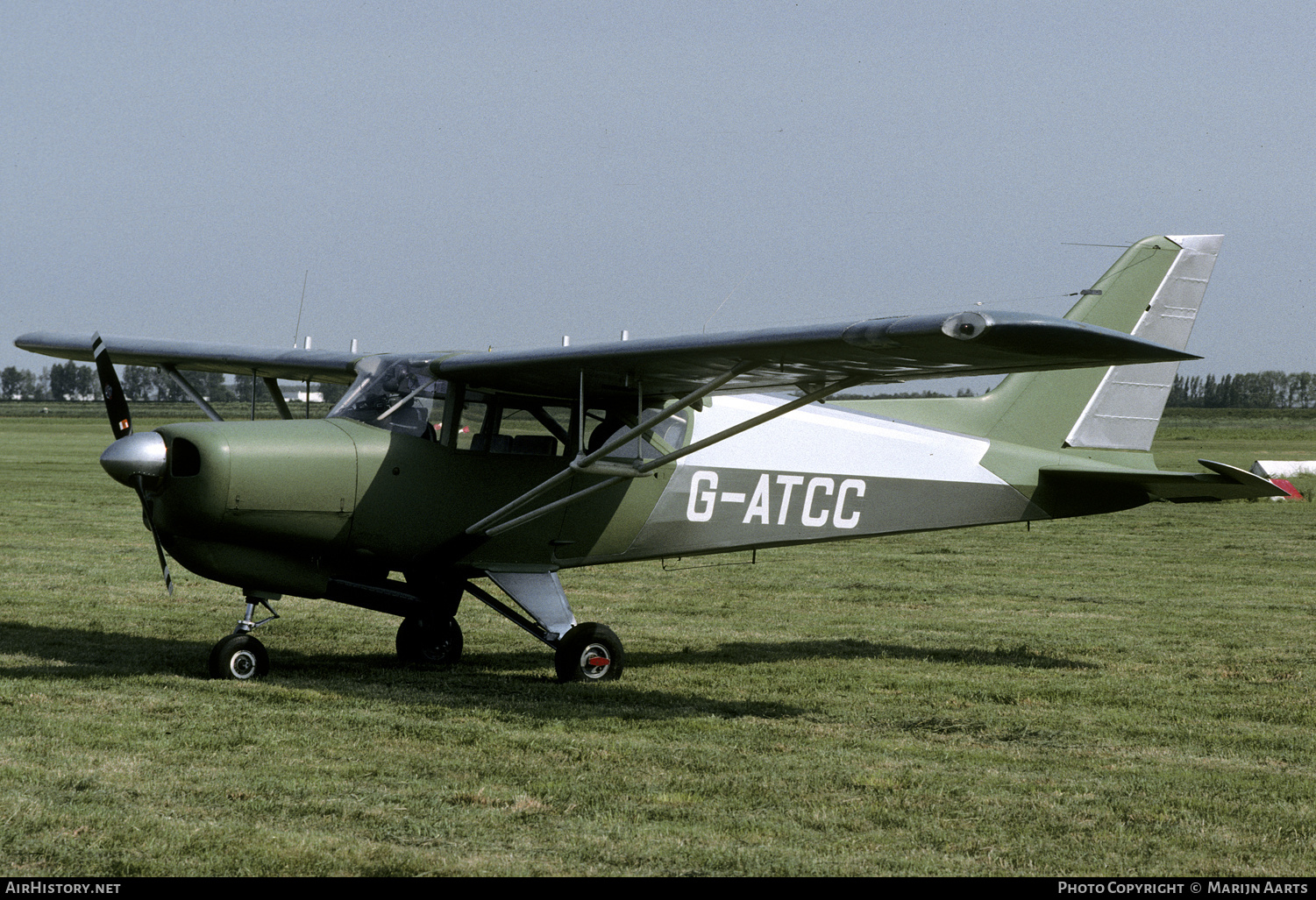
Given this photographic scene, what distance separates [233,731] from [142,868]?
2352mm

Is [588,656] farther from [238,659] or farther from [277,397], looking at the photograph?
[277,397]

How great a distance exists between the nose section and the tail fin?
5.62 m

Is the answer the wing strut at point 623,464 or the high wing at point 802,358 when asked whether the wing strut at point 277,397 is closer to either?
the high wing at point 802,358

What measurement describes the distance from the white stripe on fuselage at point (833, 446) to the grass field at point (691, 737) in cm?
148

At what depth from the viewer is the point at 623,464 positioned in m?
9.32

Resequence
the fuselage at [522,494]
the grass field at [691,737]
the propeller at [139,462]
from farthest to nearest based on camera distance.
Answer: the fuselage at [522,494], the propeller at [139,462], the grass field at [691,737]

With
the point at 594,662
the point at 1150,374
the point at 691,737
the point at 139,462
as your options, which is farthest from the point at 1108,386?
the point at 139,462

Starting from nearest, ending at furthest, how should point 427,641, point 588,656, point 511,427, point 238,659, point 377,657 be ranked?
1. point 238,659
2. point 588,656
3. point 511,427
4. point 427,641
5. point 377,657

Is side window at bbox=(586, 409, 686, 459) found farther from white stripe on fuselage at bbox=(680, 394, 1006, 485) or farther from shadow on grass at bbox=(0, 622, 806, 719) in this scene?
shadow on grass at bbox=(0, 622, 806, 719)

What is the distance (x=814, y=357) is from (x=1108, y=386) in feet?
15.4

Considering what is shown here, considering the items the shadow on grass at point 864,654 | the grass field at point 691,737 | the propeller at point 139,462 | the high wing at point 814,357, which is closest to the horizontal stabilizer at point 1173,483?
the grass field at point 691,737

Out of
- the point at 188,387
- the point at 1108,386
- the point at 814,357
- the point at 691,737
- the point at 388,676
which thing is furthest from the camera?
the point at 188,387

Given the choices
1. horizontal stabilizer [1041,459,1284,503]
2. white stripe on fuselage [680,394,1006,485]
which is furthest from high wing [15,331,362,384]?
horizontal stabilizer [1041,459,1284,503]

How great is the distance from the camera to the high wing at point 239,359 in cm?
1065
